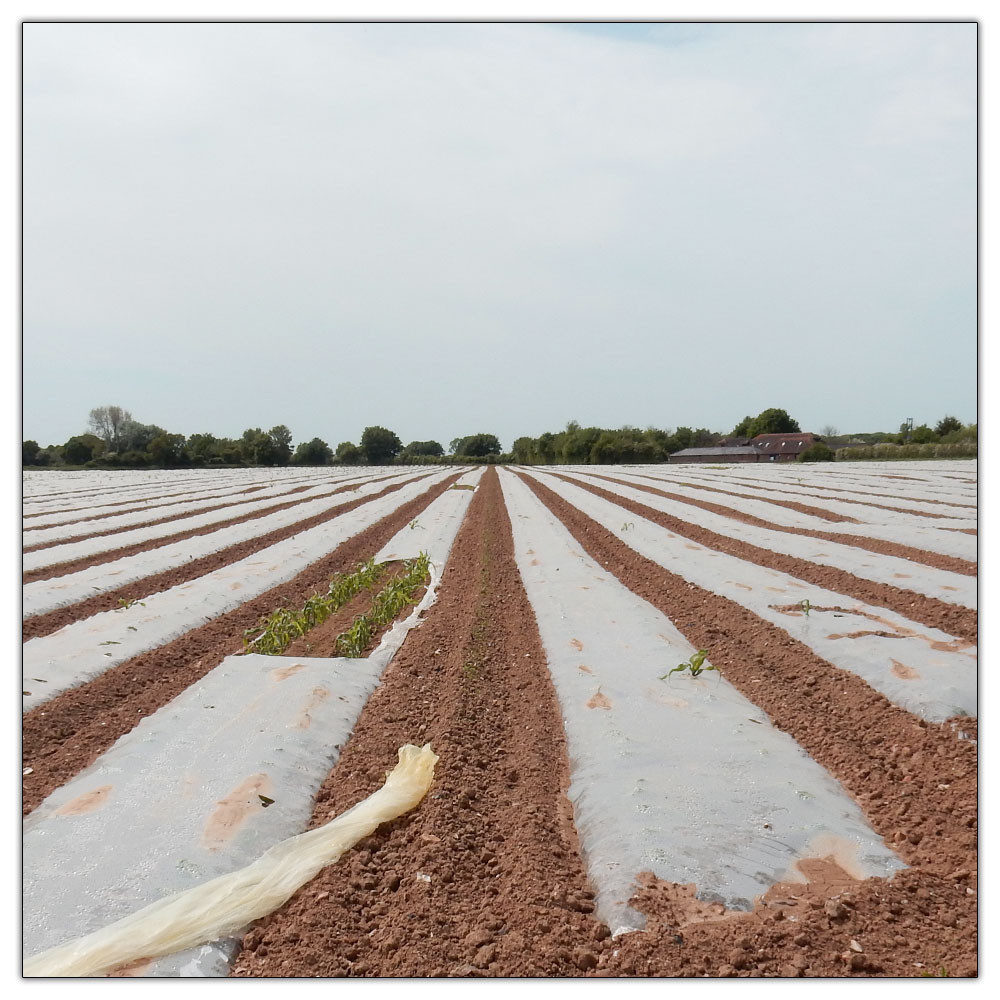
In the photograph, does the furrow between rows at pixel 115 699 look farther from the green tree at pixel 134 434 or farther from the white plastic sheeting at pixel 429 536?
the white plastic sheeting at pixel 429 536

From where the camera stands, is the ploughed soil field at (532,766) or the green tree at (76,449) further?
the green tree at (76,449)

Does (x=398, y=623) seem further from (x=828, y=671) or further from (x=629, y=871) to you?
(x=629, y=871)

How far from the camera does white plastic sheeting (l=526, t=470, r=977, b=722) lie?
357 cm

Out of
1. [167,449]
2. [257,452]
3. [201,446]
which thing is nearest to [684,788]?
[167,449]

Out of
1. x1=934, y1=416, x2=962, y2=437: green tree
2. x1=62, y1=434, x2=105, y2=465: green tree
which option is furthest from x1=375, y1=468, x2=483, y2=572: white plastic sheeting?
x1=934, y1=416, x2=962, y2=437: green tree

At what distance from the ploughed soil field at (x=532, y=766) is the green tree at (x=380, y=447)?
35.8 metres

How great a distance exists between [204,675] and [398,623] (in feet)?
6.05

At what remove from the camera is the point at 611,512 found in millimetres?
13617

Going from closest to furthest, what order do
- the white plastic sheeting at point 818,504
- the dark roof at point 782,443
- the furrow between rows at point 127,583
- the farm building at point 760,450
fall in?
1. the furrow between rows at point 127,583
2. the white plastic sheeting at point 818,504
3. the dark roof at point 782,443
4. the farm building at point 760,450

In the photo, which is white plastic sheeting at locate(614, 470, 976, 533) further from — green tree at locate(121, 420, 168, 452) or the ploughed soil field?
green tree at locate(121, 420, 168, 452)

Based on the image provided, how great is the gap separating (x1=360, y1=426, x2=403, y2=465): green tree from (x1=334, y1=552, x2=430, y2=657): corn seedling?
3424 centimetres

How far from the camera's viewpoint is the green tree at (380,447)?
42656mm

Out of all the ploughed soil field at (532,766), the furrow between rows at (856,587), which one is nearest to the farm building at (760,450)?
the furrow between rows at (856,587)

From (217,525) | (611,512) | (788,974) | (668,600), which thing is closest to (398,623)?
(668,600)
